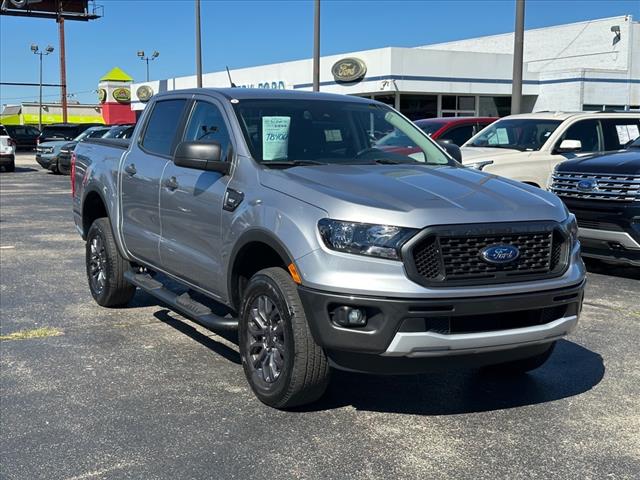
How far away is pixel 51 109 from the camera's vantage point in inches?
3250

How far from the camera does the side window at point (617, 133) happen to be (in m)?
10.6

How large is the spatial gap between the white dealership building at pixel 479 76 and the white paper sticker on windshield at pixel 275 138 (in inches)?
933

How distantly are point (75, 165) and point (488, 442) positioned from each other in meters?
5.22

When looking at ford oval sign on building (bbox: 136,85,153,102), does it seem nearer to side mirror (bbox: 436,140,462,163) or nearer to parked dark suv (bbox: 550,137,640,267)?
parked dark suv (bbox: 550,137,640,267)

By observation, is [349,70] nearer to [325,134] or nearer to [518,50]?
[518,50]

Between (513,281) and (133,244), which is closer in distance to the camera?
(513,281)

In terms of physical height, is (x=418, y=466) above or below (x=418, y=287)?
below

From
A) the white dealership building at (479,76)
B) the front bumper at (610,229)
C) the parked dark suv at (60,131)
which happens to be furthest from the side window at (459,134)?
the parked dark suv at (60,131)

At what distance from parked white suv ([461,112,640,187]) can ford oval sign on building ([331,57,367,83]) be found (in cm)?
1820

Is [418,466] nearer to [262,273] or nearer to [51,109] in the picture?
[262,273]

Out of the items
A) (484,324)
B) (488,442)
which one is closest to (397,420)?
(488,442)

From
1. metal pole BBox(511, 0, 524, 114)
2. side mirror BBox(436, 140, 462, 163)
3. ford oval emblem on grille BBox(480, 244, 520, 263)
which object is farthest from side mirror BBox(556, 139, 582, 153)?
ford oval emblem on grille BBox(480, 244, 520, 263)

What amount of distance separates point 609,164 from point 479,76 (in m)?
22.6

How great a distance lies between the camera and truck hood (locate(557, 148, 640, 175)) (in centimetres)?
788
